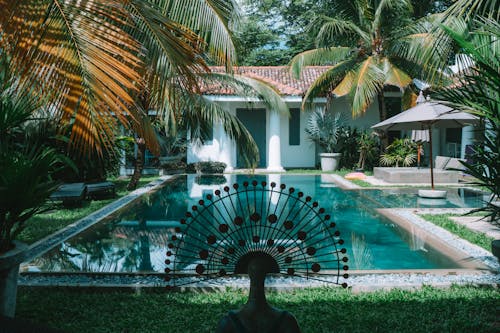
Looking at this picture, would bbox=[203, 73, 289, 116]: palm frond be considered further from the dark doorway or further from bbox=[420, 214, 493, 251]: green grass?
the dark doorway

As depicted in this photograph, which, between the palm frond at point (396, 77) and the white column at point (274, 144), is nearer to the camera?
the palm frond at point (396, 77)

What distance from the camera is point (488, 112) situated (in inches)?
146

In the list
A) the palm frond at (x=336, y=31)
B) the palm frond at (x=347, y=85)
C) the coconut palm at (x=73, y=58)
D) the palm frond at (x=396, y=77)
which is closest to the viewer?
the coconut palm at (x=73, y=58)

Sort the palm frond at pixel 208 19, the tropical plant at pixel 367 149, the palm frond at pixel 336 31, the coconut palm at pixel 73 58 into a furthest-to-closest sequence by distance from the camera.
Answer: the tropical plant at pixel 367 149 → the palm frond at pixel 336 31 → the palm frond at pixel 208 19 → the coconut palm at pixel 73 58

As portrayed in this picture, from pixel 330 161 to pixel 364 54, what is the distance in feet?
14.8

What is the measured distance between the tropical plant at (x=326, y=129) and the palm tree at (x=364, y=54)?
5.60 feet

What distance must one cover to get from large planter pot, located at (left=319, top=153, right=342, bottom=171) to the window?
2033mm

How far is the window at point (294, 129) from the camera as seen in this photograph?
66.9 feet

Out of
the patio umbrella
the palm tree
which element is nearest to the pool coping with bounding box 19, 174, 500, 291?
the patio umbrella

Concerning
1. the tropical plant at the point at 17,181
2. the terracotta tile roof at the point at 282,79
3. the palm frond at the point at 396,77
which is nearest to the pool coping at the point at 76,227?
the tropical plant at the point at 17,181

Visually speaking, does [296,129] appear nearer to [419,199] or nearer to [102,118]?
[419,199]

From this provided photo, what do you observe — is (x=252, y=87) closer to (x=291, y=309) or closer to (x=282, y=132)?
(x=282, y=132)

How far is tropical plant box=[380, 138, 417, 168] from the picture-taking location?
1689cm

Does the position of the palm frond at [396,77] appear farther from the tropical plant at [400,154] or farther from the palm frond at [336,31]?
the tropical plant at [400,154]
